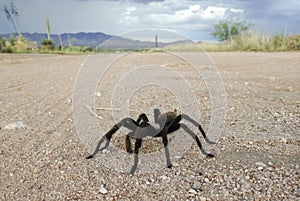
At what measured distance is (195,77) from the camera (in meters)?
8.02

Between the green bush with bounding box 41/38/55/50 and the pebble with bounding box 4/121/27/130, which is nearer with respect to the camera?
the pebble with bounding box 4/121/27/130

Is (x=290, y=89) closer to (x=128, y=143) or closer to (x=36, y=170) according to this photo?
(x=128, y=143)

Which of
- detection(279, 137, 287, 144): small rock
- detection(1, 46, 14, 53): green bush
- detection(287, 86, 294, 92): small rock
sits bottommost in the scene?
detection(1, 46, 14, 53): green bush

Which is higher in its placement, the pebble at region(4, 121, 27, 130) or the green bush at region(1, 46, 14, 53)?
the pebble at region(4, 121, 27, 130)

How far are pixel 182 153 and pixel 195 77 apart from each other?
509 cm

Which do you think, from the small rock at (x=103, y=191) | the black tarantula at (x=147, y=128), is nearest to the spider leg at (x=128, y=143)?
the black tarantula at (x=147, y=128)

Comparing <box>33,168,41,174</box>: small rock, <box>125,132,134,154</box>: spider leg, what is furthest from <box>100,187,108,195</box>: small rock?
<box>33,168,41,174</box>: small rock

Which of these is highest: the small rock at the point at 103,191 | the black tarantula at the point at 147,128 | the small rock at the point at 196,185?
the black tarantula at the point at 147,128

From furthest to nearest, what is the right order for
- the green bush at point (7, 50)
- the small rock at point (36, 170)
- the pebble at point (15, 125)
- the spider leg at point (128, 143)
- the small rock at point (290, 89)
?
the green bush at point (7, 50)
the small rock at point (290, 89)
the pebble at point (15, 125)
the spider leg at point (128, 143)
the small rock at point (36, 170)

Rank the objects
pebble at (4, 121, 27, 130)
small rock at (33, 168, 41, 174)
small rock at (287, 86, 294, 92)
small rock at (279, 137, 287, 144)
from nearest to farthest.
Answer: small rock at (33, 168, 41, 174)
small rock at (279, 137, 287, 144)
pebble at (4, 121, 27, 130)
small rock at (287, 86, 294, 92)

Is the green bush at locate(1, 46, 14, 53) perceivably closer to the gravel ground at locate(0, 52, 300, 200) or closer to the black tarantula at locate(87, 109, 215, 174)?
the gravel ground at locate(0, 52, 300, 200)

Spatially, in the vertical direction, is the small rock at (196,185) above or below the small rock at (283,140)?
below

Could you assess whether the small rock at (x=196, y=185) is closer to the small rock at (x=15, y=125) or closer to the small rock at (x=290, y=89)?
the small rock at (x=15, y=125)

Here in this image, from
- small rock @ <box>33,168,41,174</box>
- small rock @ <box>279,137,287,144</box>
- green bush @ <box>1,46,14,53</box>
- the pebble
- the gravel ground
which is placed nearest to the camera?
the gravel ground
